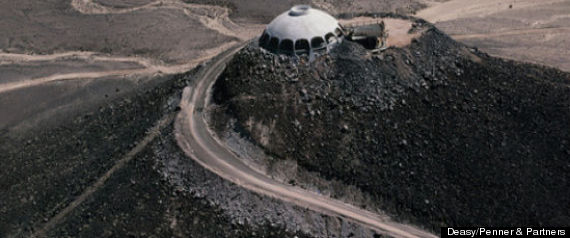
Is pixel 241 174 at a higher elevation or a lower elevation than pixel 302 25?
lower

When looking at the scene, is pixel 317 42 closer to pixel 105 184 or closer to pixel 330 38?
pixel 330 38

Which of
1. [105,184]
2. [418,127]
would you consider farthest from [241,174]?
[418,127]

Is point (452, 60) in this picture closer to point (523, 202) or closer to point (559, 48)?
point (523, 202)

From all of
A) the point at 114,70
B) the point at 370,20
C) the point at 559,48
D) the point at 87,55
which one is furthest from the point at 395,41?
the point at 87,55

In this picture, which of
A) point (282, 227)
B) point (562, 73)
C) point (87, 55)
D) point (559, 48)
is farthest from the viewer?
point (87, 55)

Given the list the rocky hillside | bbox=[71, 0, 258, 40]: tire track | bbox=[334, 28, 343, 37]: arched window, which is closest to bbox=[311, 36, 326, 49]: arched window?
the rocky hillside
